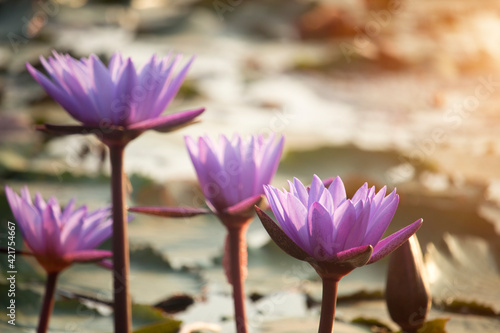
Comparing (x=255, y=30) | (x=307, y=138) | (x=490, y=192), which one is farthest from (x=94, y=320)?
(x=255, y=30)

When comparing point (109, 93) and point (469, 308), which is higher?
point (109, 93)

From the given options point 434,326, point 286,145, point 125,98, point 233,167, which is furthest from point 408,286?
point 286,145

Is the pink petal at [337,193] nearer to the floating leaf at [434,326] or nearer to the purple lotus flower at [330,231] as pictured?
the purple lotus flower at [330,231]

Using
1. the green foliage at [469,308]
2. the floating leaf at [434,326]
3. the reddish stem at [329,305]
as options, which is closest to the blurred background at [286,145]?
the green foliage at [469,308]

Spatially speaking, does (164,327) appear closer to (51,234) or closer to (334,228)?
(51,234)

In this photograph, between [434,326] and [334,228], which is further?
[434,326]

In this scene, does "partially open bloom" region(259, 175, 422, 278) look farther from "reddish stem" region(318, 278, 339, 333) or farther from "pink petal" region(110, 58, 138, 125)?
"pink petal" region(110, 58, 138, 125)

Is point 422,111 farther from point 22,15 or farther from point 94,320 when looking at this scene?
point 22,15
